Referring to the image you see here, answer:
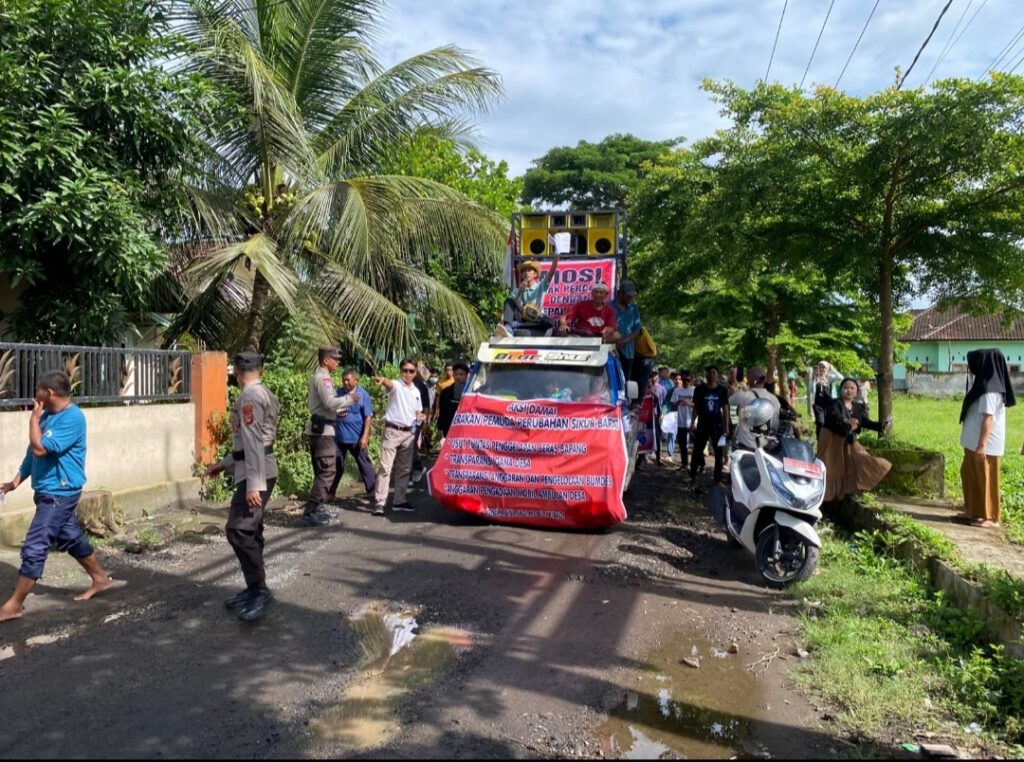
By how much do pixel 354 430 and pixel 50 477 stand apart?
3.82 m

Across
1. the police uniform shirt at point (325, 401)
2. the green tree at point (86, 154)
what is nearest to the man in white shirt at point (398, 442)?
the police uniform shirt at point (325, 401)

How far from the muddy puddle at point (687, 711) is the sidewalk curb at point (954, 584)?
Answer: 62.2 inches

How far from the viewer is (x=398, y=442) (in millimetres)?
8812

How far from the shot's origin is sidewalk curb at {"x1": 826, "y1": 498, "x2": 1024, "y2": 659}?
14.8ft

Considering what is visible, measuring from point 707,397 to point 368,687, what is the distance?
7.90m

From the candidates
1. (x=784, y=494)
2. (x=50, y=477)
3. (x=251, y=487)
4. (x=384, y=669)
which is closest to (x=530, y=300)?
(x=784, y=494)

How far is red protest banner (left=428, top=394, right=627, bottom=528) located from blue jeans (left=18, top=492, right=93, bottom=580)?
3.37m

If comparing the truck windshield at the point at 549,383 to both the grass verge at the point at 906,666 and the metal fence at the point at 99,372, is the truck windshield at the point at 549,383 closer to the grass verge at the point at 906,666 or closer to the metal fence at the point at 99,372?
the grass verge at the point at 906,666

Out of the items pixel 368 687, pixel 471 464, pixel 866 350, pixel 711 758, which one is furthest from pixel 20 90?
pixel 866 350

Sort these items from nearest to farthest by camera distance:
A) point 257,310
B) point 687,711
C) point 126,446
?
1. point 687,711
2. point 126,446
3. point 257,310

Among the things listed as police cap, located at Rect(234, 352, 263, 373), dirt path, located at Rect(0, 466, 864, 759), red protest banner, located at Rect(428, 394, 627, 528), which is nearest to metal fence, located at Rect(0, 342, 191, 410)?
dirt path, located at Rect(0, 466, 864, 759)

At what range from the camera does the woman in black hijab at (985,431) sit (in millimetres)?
7043

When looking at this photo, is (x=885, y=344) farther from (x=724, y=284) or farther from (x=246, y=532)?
(x=246, y=532)

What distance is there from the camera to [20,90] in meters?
7.32
